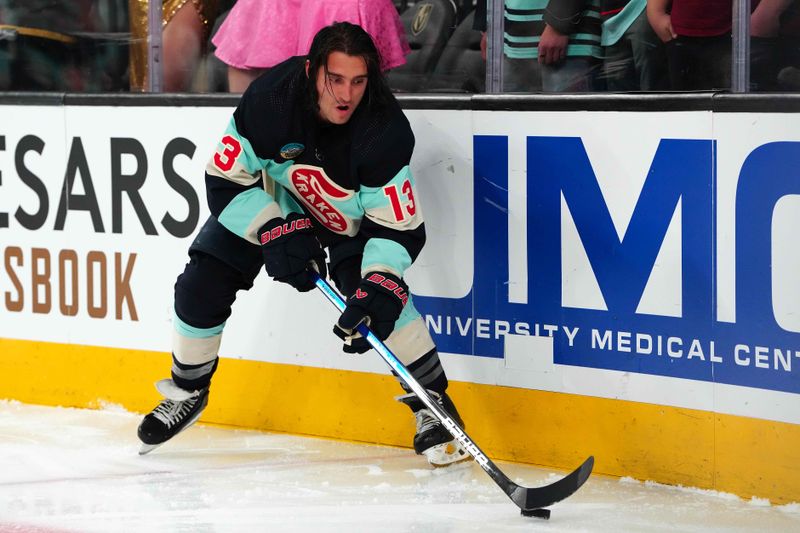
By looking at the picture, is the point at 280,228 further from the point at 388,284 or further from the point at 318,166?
the point at 388,284

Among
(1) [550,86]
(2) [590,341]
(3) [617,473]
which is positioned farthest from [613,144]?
(3) [617,473]

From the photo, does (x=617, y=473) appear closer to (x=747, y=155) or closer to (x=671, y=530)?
(x=671, y=530)

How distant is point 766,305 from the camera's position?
121 inches

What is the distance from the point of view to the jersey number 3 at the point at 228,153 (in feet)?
10.8

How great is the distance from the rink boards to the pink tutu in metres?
0.19

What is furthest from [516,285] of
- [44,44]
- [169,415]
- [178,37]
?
[44,44]

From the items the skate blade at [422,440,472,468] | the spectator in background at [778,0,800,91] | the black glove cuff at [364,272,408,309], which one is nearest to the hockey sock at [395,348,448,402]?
the skate blade at [422,440,472,468]

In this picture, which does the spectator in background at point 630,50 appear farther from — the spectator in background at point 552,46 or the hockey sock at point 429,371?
the hockey sock at point 429,371

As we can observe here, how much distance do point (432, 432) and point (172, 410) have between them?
728 millimetres

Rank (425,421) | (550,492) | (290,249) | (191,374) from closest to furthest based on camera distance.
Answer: (550,492) → (290,249) → (425,421) → (191,374)

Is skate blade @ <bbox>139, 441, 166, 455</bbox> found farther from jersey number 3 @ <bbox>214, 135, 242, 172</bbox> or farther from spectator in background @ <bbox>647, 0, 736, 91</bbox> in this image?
spectator in background @ <bbox>647, 0, 736, 91</bbox>

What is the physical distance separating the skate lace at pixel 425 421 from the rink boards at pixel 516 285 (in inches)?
7.9

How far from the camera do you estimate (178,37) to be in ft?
13.1

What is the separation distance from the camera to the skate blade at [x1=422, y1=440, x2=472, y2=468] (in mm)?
Result: 3410
